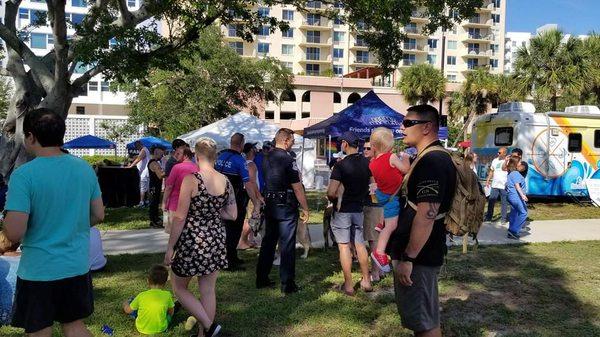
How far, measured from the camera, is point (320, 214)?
1250cm

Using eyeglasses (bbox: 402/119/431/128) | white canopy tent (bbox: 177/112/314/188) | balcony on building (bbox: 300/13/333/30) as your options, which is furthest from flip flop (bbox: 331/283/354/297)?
balcony on building (bbox: 300/13/333/30)

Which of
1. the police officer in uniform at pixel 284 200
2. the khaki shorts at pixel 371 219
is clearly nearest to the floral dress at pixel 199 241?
the police officer in uniform at pixel 284 200

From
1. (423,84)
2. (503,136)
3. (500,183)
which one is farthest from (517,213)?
(423,84)

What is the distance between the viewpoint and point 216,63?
28.3 meters

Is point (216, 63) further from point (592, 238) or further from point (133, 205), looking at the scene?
point (592, 238)

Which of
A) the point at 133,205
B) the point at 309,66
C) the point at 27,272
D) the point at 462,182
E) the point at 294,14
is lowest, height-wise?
the point at 133,205

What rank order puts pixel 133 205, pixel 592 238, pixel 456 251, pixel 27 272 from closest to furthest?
pixel 27 272 < pixel 456 251 < pixel 592 238 < pixel 133 205

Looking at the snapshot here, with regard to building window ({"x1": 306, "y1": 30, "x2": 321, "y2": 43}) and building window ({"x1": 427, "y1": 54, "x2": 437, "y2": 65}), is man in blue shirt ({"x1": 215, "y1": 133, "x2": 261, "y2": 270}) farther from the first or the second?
building window ({"x1": 427, "y1": 54, "x2": 437, "y2": 65})

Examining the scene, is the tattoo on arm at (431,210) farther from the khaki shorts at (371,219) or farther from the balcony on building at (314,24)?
the balcony on building at (314,24)

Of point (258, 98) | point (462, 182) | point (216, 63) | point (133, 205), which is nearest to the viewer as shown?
point (462, 182)

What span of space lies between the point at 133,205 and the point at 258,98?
21.0 meters

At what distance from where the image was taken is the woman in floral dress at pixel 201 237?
393 centimetres

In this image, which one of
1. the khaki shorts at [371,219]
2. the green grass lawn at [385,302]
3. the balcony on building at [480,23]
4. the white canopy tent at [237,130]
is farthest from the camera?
the balcony on building at [480,23]

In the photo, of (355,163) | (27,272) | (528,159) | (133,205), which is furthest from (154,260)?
(528,159)
